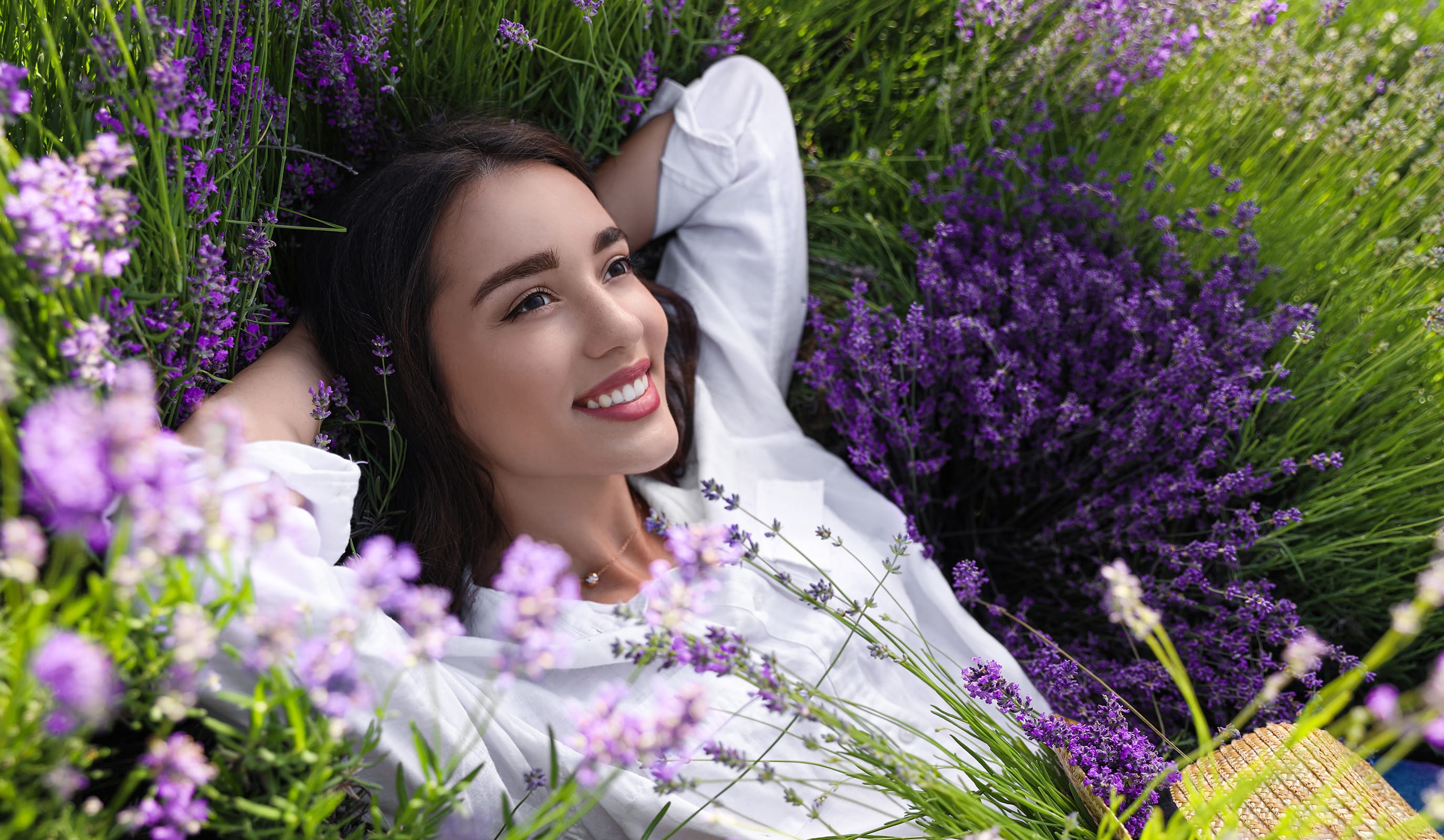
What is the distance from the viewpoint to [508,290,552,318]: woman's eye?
160 centimetres

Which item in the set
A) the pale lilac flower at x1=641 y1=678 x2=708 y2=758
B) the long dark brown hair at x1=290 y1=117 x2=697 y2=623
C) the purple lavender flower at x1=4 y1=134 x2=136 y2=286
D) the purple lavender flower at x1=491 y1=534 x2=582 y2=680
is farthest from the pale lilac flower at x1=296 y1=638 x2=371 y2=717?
the long dark brown hair at x1=290 y1=117 x2=697 y2=623

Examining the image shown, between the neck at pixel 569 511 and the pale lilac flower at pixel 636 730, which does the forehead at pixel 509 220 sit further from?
the pale lilac flower at pixel 636 730

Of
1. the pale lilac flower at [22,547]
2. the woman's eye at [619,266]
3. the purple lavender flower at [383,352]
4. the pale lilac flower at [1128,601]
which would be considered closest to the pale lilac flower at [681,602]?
the pale lilac flower at [1128,601]

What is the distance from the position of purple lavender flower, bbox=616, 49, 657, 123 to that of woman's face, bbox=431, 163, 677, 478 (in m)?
0.49

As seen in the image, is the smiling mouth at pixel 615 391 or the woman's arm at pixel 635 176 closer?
the smiling mouth at pixel 615 391

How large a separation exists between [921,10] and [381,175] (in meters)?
1.55

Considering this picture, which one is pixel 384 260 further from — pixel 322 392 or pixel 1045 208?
pixel 1045 208

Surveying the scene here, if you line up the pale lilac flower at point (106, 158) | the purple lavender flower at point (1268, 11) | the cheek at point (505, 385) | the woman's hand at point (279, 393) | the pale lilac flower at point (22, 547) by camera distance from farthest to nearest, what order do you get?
the purple lavender flower at point (1268, 11)
the cheek at point (505, 385)
the woman's hand at point (279, 393)
the pale lilac flower at point (106, 158)
the pale lilac flower at point (22, 547)

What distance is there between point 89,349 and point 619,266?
3.37 ft

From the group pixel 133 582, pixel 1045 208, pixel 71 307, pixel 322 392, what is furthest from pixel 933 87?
pixel 133 582

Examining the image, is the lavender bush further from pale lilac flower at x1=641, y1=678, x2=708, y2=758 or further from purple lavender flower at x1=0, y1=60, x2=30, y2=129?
purple lavender flower at x1=0, y1=60, x2=30, y2=129

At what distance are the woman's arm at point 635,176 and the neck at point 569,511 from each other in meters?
0.66

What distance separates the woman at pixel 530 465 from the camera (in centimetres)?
147

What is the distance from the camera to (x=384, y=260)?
5.39 ft
